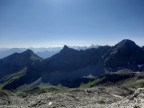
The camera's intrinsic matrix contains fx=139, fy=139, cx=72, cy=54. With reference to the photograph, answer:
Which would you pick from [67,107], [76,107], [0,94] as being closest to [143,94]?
[76,107]

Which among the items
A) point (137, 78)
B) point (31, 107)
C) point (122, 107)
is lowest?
point (137, 78)

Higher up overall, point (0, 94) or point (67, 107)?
point (67, 107)

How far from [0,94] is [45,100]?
45.0 m

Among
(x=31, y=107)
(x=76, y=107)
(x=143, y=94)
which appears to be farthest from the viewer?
(x=31, y=107)

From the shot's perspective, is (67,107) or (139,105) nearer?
(139,105)

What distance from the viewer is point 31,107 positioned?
51031mm

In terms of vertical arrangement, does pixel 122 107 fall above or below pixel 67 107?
above

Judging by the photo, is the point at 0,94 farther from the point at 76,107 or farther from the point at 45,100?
the point at 76,107

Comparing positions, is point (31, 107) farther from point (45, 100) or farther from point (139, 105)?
point (139, 105)

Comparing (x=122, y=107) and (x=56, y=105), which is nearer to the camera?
(x=122, y=107)

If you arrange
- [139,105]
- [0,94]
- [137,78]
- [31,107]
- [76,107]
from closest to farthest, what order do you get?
[139,105], [76,107], [31,107], [0,94], [137,78]

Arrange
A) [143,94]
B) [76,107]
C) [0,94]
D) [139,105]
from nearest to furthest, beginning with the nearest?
[139,105], [143,94], [76,107], [0,94]

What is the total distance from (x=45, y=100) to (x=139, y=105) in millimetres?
36043

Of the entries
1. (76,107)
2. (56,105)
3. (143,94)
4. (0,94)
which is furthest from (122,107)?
(0,94)
